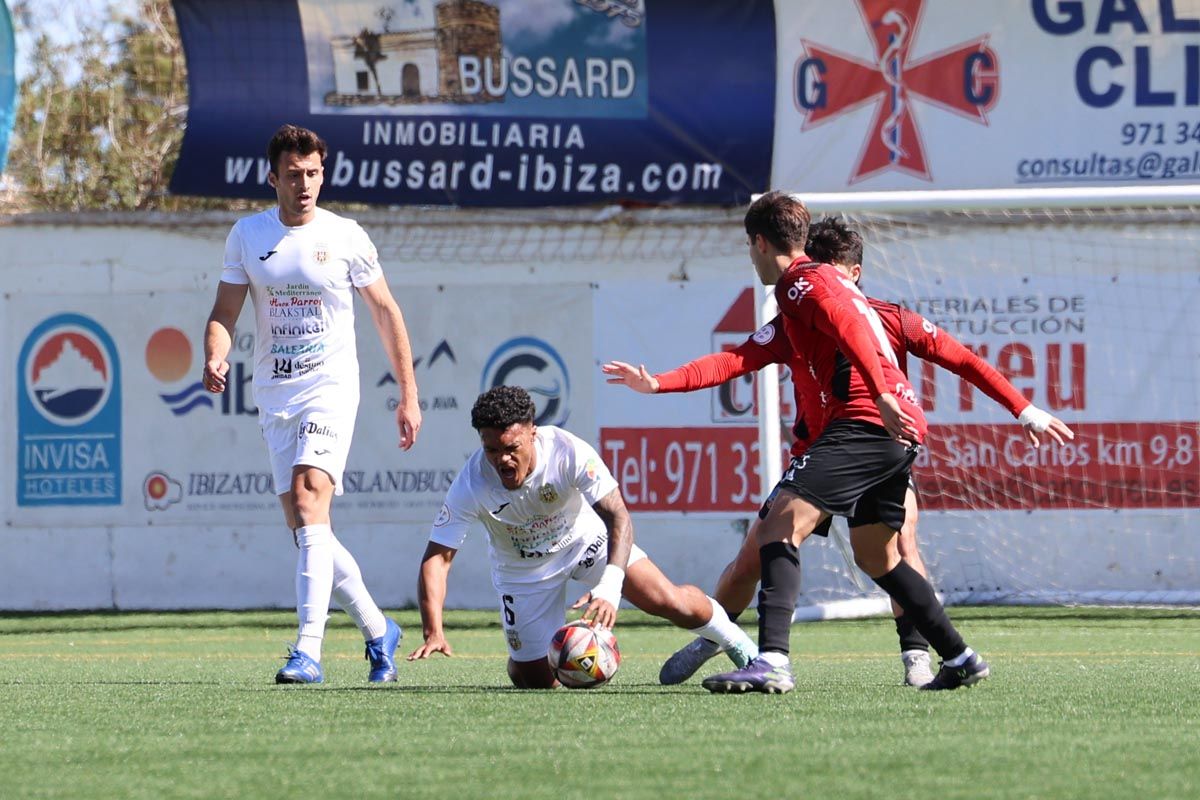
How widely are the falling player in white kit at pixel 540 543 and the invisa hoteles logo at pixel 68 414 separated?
8.02 metres

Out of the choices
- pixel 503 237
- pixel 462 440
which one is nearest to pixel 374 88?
pixel 503 237

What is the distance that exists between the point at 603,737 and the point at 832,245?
8.54 feet

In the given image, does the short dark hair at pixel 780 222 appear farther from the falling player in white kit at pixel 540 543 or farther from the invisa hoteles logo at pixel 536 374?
the invisa hoteles logo at pixel 536 374

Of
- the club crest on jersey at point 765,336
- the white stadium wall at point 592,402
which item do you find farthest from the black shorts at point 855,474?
the white stadium wall at point 592,402

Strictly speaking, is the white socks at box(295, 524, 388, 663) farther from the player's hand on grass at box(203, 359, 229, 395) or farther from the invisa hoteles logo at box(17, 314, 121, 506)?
the invisa hoteles logo at box(17, 314, 121, 506)

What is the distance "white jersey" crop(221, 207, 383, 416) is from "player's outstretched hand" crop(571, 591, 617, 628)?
1716 millimetres

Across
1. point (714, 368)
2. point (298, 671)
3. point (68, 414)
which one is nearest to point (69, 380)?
point (68, 414)

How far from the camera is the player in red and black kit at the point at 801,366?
19.4 ft

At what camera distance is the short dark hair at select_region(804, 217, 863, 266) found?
6379 millimetres

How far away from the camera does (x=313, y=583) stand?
6.51 metres

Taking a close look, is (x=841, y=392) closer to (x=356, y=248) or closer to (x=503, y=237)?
(x=356, y=248)

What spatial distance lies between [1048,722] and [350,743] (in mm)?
1851

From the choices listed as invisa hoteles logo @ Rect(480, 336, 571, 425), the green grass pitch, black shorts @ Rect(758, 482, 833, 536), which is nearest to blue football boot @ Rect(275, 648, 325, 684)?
the green grass pitch

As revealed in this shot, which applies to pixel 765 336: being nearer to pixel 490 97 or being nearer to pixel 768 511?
pixel 768 511
